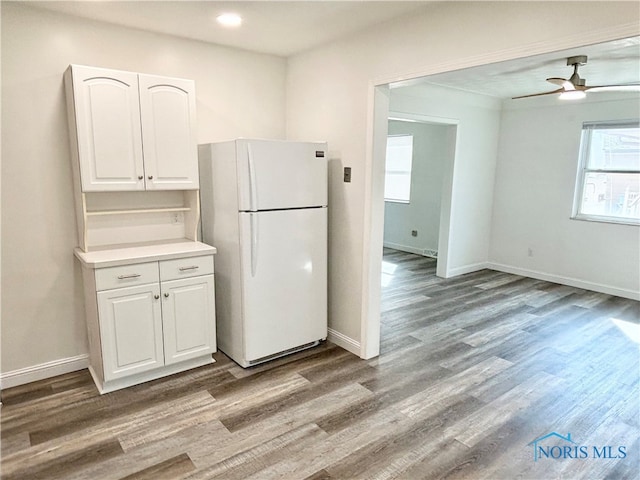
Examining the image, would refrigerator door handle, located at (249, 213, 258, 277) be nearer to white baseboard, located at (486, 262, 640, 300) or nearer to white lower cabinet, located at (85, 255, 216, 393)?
white lower cabinet, located at (85, 255, 216, 393)

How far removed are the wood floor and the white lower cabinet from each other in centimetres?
14

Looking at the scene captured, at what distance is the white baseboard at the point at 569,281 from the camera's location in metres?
4.90

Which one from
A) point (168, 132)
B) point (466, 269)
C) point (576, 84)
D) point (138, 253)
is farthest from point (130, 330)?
point (466, 269)

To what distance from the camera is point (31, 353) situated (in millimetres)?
2879

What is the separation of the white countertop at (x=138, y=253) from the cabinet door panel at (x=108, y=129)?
43 centimetres

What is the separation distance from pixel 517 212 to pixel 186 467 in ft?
17.5

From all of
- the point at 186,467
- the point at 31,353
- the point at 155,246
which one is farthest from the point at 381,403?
the point at 31,353

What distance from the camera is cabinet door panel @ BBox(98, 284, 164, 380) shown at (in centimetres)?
267

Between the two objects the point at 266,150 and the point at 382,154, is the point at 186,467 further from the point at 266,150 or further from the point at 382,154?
the point at 382,154

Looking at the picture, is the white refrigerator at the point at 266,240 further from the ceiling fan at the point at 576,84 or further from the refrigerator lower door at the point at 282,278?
the ceiling fan at the point at 576,84

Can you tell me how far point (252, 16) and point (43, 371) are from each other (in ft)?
9.32

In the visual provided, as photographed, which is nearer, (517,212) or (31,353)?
(31,353)

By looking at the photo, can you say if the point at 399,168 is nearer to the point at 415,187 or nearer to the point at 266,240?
the point at 415,187

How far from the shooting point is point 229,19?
278cm
